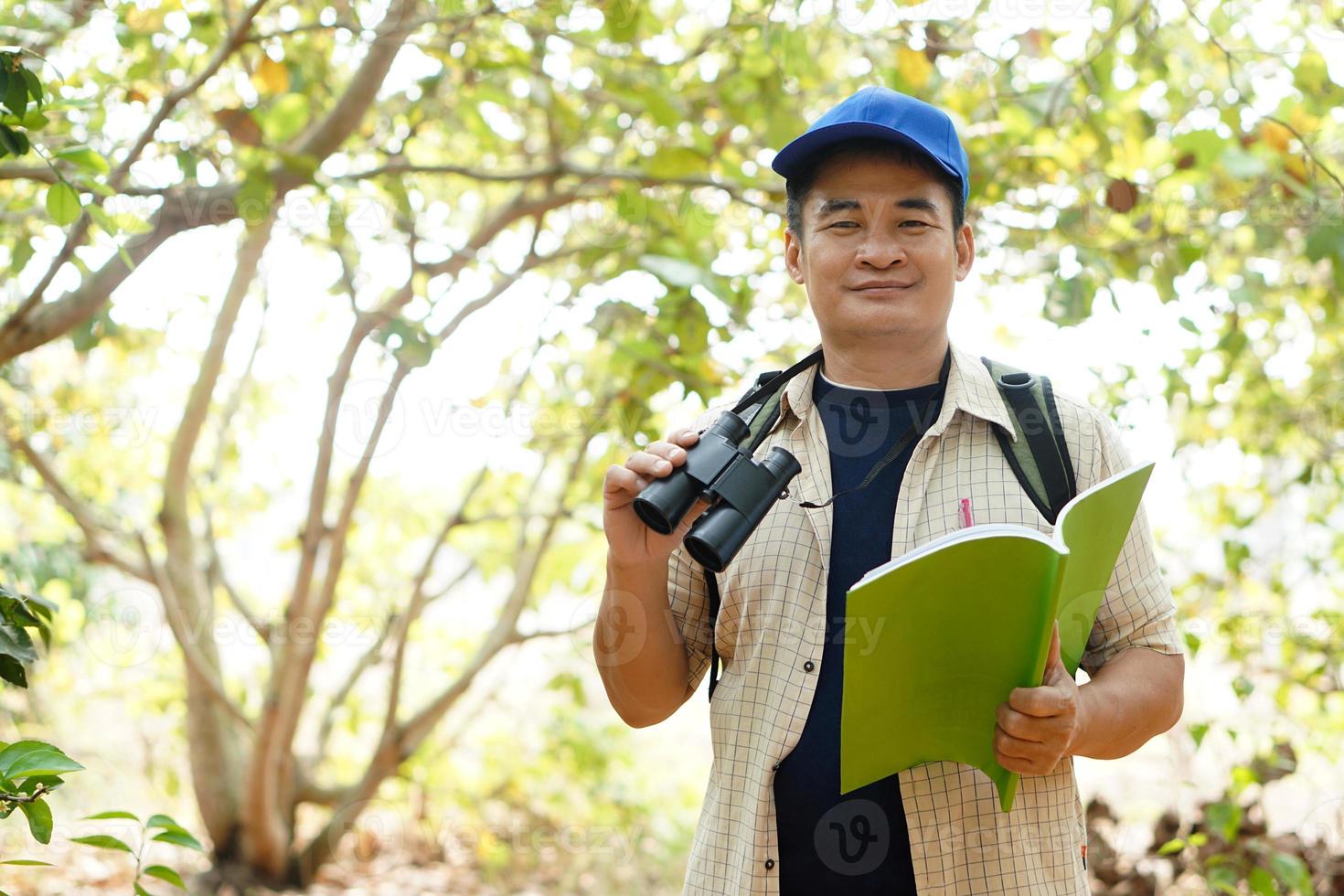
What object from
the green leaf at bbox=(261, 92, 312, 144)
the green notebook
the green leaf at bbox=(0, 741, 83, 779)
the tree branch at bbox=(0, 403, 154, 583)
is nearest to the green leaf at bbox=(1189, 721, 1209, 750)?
the green notebook

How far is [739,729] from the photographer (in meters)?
1.45

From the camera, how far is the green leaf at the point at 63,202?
1.70 m

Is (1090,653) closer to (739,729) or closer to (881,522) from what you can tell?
(881,522)

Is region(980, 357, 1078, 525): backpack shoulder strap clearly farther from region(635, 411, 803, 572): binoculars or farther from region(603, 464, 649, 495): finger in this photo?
region(603, 464, 649, 495): finger

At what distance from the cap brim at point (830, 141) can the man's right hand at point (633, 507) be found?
16.6 inches

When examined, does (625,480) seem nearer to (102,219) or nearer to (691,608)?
(691,608)

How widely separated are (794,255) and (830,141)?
0.66 ft

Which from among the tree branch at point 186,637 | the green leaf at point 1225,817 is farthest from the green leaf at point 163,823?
the green leaf at point 1225,817

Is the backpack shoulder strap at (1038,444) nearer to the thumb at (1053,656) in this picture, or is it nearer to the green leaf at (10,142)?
the thumb at (1053,656)

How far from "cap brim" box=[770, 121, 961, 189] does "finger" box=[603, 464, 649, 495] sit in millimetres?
491

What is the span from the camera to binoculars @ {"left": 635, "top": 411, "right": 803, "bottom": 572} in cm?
128

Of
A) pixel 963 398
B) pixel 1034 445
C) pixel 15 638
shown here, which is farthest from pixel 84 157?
pixel 1034 445

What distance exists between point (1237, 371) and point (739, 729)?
8.90 feet

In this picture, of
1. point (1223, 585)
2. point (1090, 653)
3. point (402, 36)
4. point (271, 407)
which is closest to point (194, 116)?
point (402, 36)
